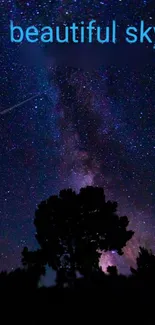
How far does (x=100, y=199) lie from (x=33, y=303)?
19.4m

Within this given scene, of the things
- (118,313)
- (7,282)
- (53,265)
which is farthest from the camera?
(53,265)

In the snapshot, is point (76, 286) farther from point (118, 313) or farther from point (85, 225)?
point (85, 225)

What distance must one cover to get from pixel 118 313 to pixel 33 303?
1.95 metres

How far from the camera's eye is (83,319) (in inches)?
314

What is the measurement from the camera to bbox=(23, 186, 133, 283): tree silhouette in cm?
2603

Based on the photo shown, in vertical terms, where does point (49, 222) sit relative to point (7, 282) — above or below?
above

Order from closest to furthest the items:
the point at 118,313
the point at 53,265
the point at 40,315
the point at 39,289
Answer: the point at 118,313
the point at 40,315
the point at 39,289
the point at 53,265

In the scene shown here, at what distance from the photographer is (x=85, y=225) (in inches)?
1059

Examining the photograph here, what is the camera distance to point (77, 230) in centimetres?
2669

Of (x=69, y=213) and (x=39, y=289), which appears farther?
(x=69, y=213)

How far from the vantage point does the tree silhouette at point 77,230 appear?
26.0m

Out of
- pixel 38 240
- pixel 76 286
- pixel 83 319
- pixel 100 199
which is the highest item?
pixel 100 199

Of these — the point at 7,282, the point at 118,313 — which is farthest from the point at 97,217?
the point at 118,313

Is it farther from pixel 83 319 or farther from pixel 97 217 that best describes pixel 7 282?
pixel 97 217
